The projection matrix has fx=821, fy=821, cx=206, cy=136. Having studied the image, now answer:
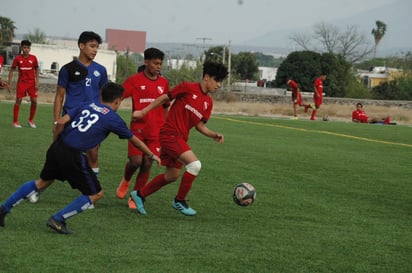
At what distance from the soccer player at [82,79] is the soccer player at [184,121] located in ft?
4.13

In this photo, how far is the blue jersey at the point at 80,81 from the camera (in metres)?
10.1

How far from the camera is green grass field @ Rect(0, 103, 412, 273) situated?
6.62 m

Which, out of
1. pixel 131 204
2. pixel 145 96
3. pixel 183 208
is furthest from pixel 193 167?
pixel 145 96

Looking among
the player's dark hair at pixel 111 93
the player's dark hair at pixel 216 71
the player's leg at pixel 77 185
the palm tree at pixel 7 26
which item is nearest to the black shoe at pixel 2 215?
the player's leg at pixel 77 185

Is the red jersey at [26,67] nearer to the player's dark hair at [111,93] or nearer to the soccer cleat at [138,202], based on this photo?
the soccer cleat at [138,202]

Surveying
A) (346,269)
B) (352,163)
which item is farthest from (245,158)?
(346,269)

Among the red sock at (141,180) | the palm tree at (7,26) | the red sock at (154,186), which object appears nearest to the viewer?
the red sock at (154,186)

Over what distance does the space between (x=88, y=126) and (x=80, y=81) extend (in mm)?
2956

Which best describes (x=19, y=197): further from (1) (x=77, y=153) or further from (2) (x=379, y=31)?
(2) (x=379, y=31)

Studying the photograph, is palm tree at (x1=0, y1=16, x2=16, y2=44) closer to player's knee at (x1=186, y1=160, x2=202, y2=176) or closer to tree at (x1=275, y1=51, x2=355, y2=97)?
tree at (x1=275, y1=51, x2=355, y2=97)

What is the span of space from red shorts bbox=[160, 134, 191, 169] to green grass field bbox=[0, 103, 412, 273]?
1.87ft

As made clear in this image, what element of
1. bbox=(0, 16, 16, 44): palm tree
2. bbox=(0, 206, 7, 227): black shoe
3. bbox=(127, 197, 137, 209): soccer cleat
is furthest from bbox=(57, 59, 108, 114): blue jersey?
bbox=(0, 16, 16, 44): palm tree

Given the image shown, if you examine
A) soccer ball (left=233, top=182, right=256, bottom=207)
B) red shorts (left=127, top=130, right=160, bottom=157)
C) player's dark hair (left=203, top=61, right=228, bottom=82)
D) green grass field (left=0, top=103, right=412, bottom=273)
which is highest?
player's dark hair (left=203, top=61, right=228, bottom=82)

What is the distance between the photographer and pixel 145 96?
972 cm
